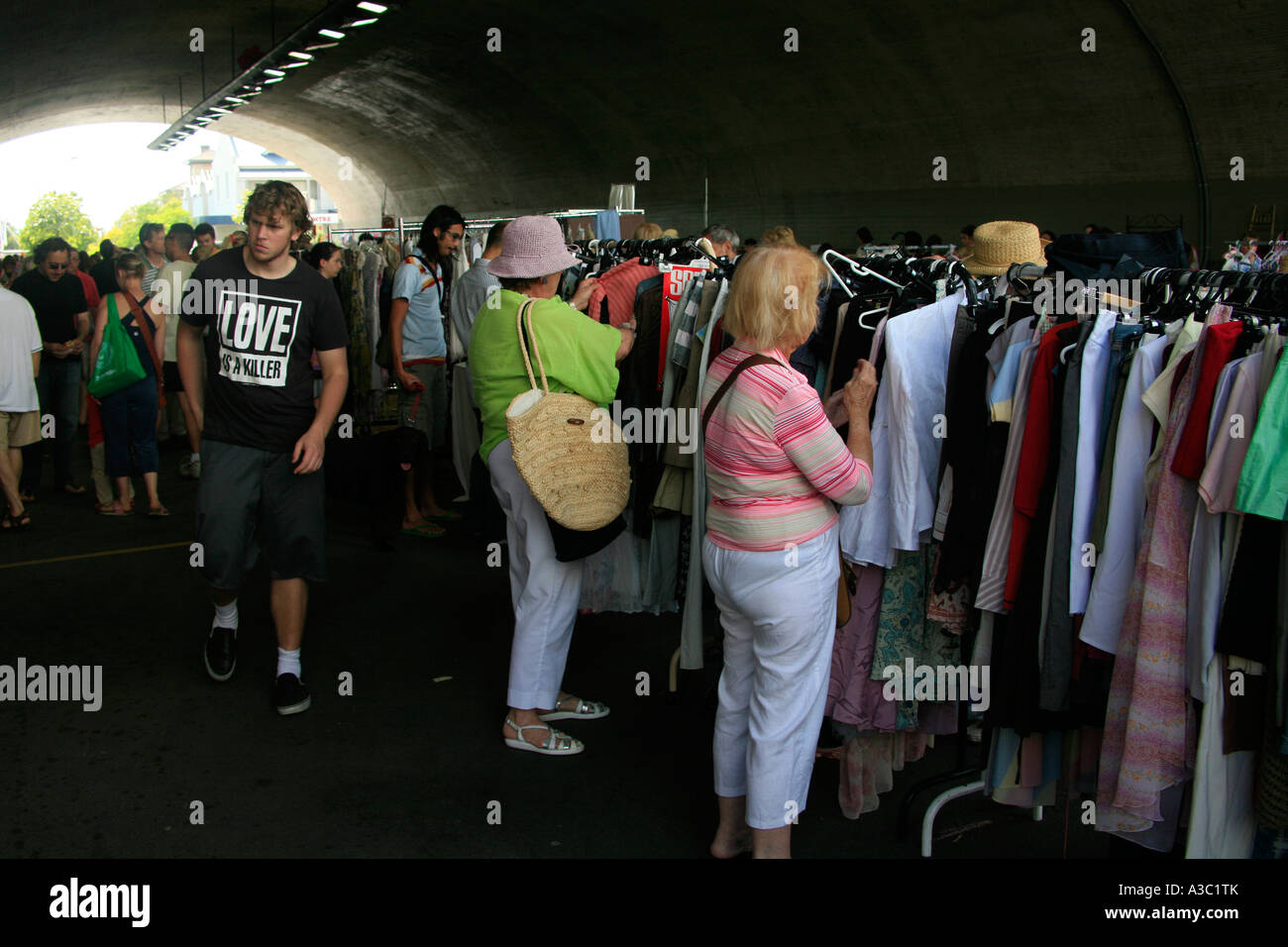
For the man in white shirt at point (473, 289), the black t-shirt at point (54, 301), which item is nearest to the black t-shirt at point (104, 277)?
the black t-shirt at point (54, 301)

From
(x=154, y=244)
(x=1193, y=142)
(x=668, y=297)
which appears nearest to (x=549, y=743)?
(x=668, y=297)

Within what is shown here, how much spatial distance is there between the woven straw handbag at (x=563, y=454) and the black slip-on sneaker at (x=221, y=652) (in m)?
1.90

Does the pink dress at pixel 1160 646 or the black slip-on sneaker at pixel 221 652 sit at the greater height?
the pink dress at pixel 1160 646

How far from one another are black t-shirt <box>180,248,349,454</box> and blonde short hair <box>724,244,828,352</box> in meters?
2.14

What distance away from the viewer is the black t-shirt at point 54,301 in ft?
27.9

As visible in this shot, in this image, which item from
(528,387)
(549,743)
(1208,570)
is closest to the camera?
(1208,570)

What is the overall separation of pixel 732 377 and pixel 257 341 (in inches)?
88.1

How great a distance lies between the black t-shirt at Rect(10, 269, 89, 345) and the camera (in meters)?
8.51

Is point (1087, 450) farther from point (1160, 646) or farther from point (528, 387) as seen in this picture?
point (528, 387)

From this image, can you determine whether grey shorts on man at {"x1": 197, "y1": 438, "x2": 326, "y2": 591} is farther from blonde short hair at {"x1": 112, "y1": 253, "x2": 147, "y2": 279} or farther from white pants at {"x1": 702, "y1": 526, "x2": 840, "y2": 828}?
blonde short hair at {"x1": 112, "y1": 253, "x2": 147, "y2": 279}

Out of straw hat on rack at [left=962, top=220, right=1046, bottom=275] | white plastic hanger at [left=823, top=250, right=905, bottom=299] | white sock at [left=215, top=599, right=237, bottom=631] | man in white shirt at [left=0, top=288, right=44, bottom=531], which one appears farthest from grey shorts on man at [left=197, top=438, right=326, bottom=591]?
man in white shirt at [left=0, top=288, right=44, bottom=531]
